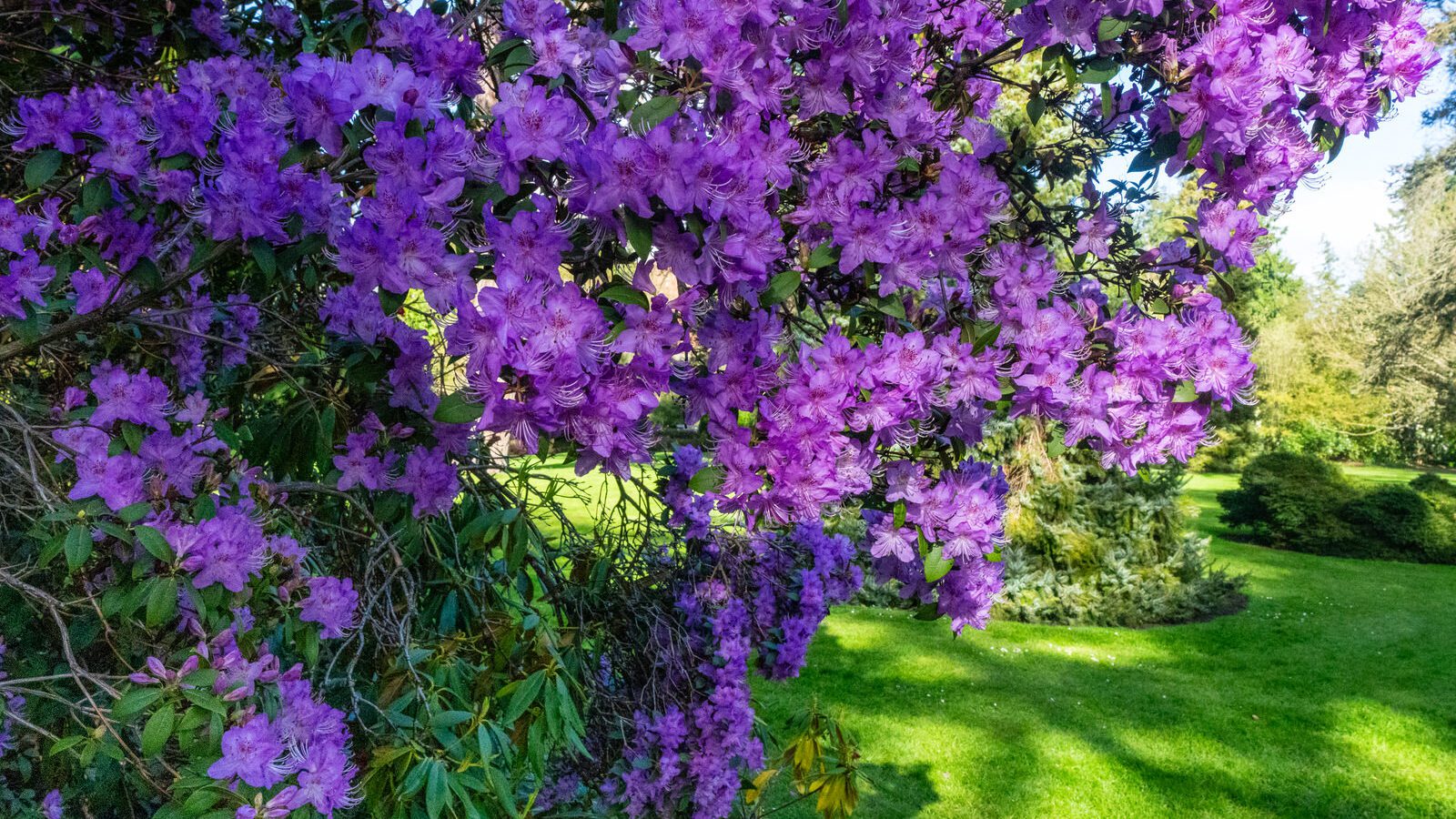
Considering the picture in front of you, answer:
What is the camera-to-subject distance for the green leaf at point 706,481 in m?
1.47

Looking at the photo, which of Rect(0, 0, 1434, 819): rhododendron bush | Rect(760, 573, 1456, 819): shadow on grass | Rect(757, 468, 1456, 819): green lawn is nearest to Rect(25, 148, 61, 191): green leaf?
Rect(0, 0, 1434, 819): rhododendron bush

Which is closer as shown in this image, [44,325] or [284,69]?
[44,325]

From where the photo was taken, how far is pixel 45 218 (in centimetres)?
171

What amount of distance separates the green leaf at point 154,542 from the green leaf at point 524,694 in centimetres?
61

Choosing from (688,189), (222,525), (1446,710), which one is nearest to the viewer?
(688,189)

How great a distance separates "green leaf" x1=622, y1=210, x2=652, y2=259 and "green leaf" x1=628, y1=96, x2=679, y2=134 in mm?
105

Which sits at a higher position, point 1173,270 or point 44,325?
point 1173,270

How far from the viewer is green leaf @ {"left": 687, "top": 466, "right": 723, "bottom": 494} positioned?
1.47 meters

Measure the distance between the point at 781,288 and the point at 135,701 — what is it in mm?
1048

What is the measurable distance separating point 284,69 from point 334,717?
49.3 inches

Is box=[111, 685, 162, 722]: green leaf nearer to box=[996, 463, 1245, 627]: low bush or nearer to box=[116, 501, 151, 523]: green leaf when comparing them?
box=[116, 501, 151, 523]: green leaf

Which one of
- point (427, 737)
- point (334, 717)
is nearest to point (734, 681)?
point (427, 737)

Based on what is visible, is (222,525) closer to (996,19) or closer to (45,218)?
(45,218)

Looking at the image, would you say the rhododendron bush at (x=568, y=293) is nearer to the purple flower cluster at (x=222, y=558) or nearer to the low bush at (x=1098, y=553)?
the purple flower cluster at (x=222, y=558)
